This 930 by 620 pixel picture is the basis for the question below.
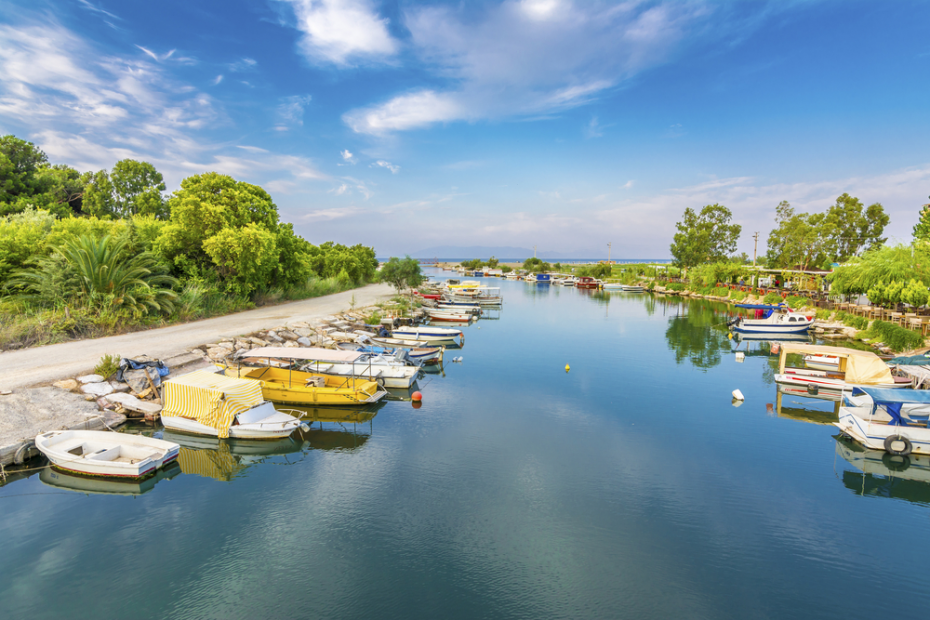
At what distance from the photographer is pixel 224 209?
1345 inches

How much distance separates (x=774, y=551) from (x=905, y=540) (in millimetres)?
4395

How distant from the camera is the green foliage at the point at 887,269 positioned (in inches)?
1462

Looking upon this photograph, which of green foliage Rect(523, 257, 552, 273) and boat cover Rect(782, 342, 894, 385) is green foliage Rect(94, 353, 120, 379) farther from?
green foliage Rect(523, 257, 552, 273)

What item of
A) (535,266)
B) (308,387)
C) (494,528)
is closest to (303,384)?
(308,387)

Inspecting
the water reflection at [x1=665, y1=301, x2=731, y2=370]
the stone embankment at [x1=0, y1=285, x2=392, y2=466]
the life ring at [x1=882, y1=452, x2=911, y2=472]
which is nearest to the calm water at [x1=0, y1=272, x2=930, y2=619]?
the life ring at [x1=882, y1=452, x2=911, y2=472]

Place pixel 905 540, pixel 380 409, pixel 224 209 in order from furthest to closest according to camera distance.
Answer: pixel 224 209 < pixel 380 409 < pixel 905 540

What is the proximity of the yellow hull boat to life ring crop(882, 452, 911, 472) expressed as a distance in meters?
21.7

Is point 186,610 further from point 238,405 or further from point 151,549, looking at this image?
point 238,405

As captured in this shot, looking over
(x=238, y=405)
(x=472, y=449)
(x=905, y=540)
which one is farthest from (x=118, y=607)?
(x=905, y=540)

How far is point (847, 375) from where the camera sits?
24328 millimetres

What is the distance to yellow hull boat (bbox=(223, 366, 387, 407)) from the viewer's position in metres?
20.9

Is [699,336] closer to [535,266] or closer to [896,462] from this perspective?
[896,462]

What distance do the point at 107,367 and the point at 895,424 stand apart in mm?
33817

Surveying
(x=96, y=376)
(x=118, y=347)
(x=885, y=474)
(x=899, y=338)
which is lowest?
(x=885, y=474)
